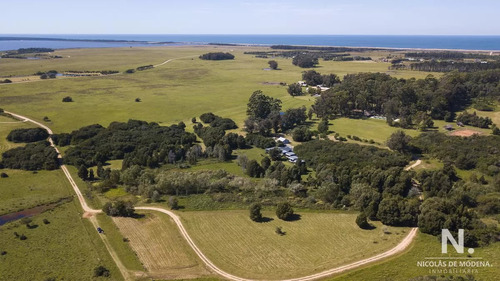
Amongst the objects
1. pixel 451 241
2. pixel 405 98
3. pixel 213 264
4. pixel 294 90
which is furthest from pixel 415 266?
pixel 294 90

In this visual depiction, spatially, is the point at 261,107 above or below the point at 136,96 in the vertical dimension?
above

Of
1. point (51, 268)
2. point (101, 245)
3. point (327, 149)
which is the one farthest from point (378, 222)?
point (51, 268)

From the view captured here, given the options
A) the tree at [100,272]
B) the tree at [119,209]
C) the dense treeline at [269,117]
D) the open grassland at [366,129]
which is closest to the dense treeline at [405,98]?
the open grassland at [366,129]

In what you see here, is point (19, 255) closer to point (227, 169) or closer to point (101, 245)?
point (101, 245)

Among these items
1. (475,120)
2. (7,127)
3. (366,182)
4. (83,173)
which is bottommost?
(83,173)

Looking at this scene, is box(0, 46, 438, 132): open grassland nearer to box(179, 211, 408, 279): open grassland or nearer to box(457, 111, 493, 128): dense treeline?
box(457, 111, 493, 128): dense treeline

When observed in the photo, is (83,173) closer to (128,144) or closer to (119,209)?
(128,144)

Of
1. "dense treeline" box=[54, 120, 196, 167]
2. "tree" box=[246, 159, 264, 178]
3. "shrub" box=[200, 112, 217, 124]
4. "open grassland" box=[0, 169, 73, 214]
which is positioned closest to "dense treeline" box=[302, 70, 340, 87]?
"shrub" box=[200, 112, 217, 124]
